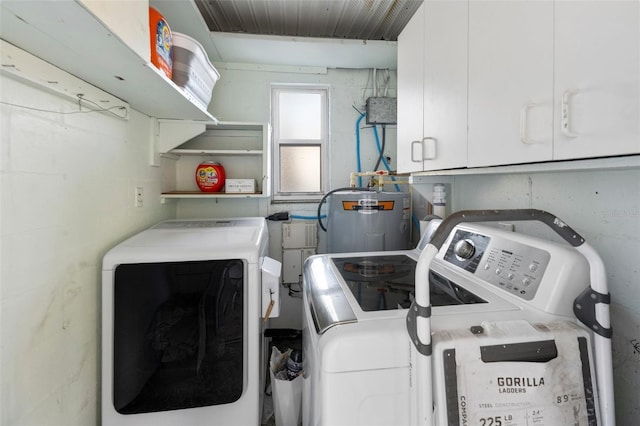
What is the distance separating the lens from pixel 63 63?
3.22 ft

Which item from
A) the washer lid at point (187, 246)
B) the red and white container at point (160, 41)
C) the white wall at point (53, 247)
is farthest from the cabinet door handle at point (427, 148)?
the white wall at point (53, 247)

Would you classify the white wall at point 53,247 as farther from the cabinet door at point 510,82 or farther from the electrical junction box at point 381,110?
the electrical junction box at point 381,110

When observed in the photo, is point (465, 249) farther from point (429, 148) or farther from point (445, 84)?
point (445, 84)

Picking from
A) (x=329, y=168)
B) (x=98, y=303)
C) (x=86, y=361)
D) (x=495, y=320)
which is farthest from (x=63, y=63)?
(x=329, y=168)

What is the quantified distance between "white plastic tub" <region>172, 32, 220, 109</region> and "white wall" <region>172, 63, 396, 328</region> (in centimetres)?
74

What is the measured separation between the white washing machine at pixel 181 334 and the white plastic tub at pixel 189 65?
86cm

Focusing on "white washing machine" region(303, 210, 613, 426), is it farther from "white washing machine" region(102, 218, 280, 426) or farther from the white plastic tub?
the white plastic tub

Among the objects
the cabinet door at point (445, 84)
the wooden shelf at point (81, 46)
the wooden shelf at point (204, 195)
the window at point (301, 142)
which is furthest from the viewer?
the window at point (301, 142)

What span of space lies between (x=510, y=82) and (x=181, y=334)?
1.57 meters

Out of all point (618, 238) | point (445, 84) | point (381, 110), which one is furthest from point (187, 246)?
point (381, 110)

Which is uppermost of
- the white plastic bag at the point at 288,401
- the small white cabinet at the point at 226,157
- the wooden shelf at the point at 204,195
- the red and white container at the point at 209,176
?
the small white cabinet at the point at 226,157

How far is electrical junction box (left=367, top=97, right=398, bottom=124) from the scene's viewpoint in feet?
7.92

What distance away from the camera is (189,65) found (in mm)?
1448

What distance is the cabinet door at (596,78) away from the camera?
0.59m
